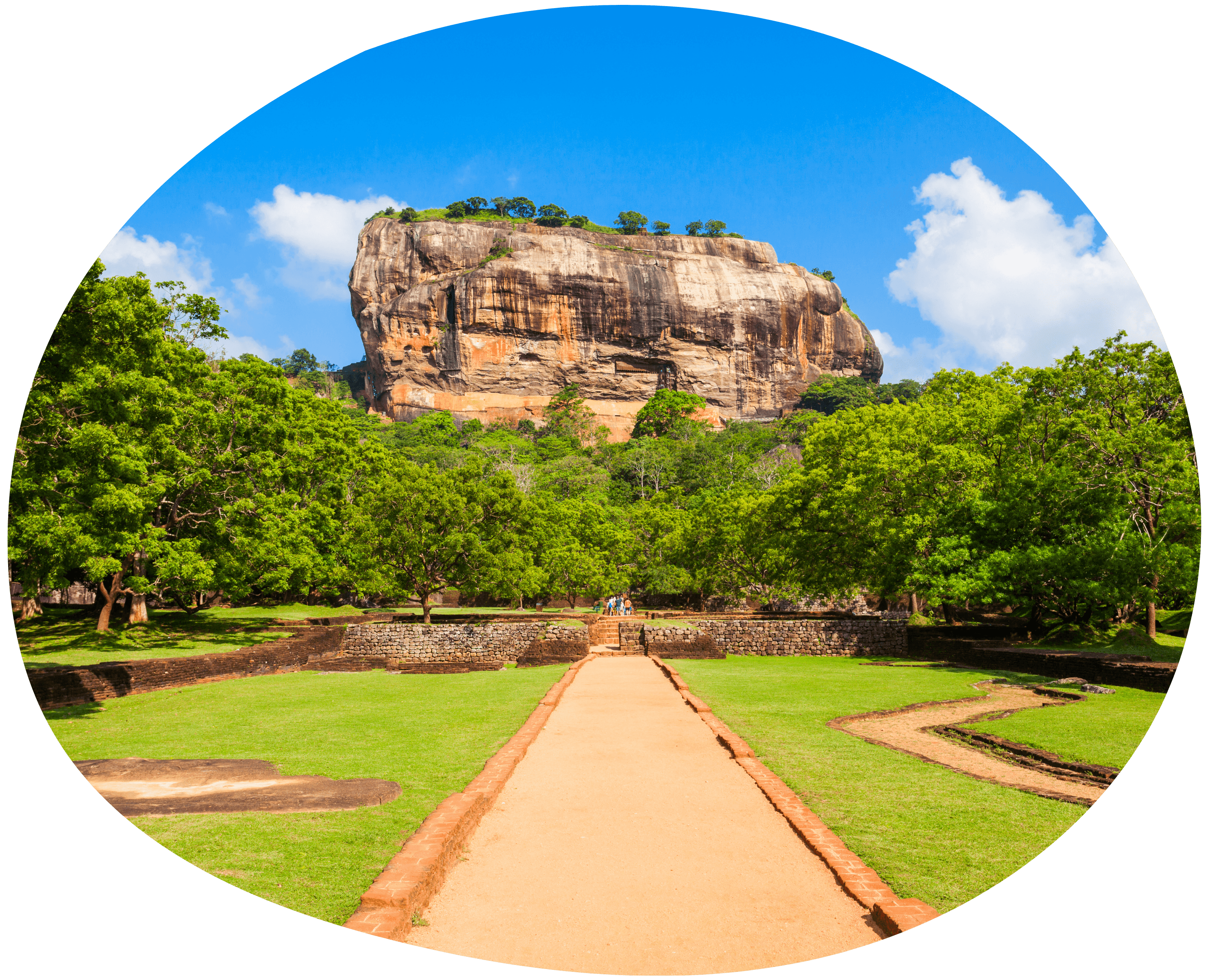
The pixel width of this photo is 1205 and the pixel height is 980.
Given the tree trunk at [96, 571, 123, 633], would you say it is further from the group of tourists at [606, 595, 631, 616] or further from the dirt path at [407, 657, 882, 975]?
the group of tourists at [606, 595, 631, 616]

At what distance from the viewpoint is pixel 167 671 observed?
14.9m

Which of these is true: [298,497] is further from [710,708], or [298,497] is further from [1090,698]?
[1090,698]

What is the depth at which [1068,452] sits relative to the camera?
1638 cm

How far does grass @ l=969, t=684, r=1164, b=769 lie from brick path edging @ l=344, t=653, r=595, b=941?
643 centimetres

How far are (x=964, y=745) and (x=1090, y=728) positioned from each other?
7.12ft

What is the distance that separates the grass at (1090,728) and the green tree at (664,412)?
6480cm

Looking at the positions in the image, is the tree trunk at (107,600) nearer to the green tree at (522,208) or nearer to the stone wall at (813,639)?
the stone wall at (813,639)

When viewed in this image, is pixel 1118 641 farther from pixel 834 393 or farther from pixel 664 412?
pixel 834 393

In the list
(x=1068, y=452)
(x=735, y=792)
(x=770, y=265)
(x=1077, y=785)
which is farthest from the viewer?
(x=770, y=265)

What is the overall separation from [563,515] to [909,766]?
28.1 m

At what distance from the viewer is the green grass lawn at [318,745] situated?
4.79 metres

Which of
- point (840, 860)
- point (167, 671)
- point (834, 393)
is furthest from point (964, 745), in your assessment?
point (834, 393)

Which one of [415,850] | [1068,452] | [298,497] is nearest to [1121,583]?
[1068,452]

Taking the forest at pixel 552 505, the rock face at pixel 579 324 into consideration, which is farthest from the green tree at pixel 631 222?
the forest at pixel 552 505
